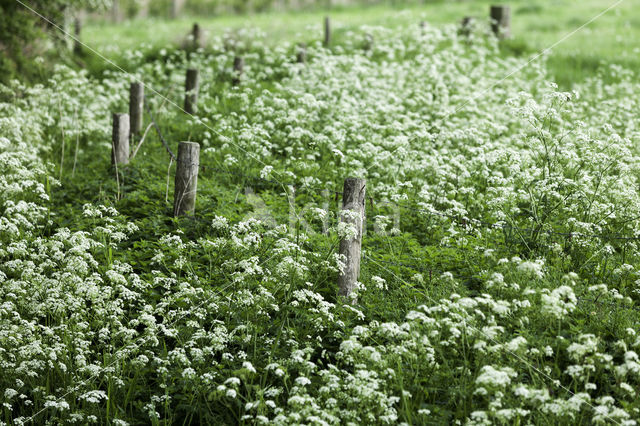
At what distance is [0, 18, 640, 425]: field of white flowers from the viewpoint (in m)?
5.28

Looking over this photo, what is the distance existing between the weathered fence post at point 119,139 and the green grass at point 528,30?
346 inches

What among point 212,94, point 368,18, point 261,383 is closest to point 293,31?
point 368,18

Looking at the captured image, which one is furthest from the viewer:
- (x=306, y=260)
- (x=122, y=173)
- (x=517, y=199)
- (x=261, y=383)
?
(x=122, y=173)

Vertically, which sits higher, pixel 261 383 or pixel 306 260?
pixel 306 260

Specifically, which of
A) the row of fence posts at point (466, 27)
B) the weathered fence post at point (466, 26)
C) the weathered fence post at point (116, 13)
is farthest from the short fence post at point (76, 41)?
the weathered fence post at point (116, 13)

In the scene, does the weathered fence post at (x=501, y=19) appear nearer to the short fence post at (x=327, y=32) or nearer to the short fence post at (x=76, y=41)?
the short fence post at (x=327, y=32)

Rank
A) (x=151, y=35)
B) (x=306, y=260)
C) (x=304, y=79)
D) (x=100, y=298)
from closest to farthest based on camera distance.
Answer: (x=100, y=298)
(x=306, y=260)
(x=304, y=79)
(x=151, y=35)

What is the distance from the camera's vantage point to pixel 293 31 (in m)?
21.7

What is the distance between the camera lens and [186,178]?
859cm

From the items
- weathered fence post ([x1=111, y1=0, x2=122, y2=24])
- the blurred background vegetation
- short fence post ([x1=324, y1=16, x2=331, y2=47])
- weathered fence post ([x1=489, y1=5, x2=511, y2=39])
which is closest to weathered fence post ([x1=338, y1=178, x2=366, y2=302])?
the blurred background vegetation

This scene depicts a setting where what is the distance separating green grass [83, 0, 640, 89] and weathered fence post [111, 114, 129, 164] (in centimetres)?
880

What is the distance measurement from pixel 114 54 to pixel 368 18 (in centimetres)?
1020

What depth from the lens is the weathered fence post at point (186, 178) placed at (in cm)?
859

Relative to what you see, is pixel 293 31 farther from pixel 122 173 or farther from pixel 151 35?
pixel 122 173
